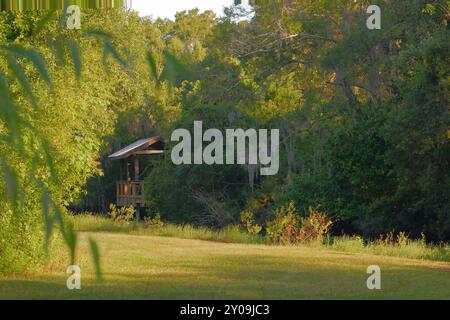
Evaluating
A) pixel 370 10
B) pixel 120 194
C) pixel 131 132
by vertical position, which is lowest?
pixel 120 194

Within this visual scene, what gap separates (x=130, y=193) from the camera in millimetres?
40094

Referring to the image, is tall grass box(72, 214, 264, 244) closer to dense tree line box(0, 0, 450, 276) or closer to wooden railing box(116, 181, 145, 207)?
dense tree line box(0, 0, 450, 276)

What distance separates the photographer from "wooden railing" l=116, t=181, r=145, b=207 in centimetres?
3916

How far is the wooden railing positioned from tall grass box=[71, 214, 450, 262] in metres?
8.37

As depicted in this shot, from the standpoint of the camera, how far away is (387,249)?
1997 cm

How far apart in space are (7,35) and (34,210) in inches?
158

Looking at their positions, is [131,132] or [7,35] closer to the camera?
[7,35]

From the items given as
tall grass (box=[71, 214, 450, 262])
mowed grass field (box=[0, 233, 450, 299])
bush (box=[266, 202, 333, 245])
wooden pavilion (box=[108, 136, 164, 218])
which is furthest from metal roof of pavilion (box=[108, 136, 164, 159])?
mowed grass field (box=[0, 233, 450, 299])

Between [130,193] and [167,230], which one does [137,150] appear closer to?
[130,193]

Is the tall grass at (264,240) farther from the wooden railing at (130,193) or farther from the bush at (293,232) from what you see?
the wooden railing at (130,193)

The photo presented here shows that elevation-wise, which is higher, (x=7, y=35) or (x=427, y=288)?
(x=7, y=35)
